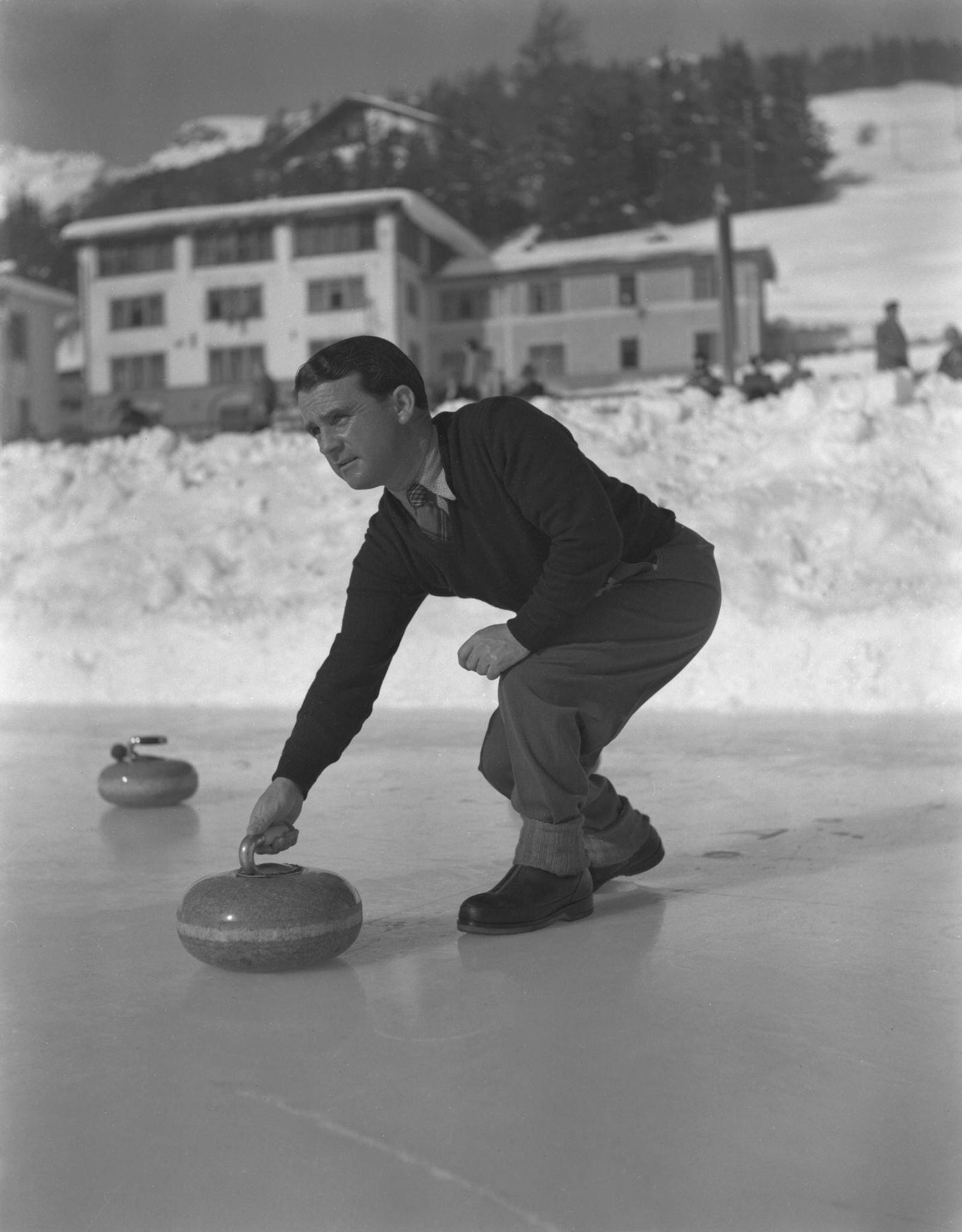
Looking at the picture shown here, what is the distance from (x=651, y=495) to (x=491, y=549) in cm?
694

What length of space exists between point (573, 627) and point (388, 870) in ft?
3.24

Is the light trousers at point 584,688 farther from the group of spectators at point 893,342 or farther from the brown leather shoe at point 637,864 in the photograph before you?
the group of spectators at point 893,342

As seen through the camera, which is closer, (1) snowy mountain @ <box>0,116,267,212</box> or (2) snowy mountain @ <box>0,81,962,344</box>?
(2) snowy mountain @ <box>0,81,962,344</box>

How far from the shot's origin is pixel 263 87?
188ft

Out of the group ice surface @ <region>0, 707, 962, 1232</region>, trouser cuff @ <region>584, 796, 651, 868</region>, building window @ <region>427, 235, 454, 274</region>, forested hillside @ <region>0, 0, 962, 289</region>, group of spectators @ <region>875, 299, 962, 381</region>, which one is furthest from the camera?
forested hillside @ <region>0, 0, 962, 289</region>

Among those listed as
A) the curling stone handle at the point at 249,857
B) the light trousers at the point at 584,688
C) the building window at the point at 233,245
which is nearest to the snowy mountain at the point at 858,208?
the building window at the point at 233,245

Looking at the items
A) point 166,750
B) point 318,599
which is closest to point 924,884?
point 166,750

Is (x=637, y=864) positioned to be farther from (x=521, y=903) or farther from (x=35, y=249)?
(x=35, y=249)

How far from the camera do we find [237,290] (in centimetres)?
3816

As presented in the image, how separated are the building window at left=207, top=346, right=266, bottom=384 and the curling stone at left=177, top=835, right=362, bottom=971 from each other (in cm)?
3565

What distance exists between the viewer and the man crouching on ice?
248cm

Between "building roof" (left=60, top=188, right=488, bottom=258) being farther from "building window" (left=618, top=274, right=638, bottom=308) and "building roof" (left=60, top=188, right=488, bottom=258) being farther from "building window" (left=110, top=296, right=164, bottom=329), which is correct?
"building window" (left=618, top=274, right=638, bottom=308)

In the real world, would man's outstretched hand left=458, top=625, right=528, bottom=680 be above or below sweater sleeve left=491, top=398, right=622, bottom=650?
below

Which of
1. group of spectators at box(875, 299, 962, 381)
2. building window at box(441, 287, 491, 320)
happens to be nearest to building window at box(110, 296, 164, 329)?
building window at box(441, 287, 491, 320)
